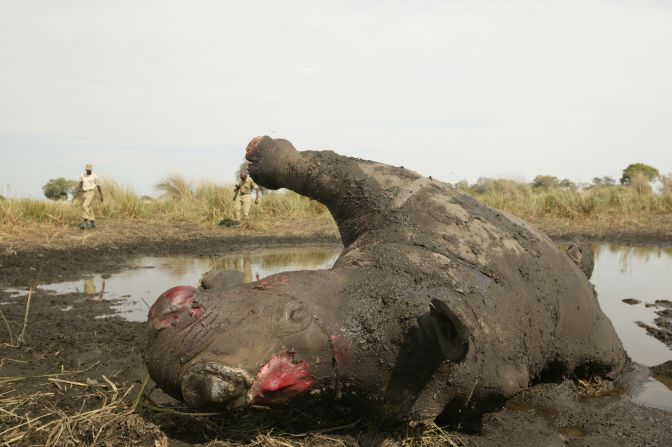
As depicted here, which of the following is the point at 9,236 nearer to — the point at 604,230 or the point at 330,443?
the point at 330,443

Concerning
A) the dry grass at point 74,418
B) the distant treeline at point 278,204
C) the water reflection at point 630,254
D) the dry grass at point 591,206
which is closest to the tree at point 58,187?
the distant treeline at point 278,204

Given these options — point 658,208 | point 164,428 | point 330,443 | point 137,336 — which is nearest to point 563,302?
point 330,443

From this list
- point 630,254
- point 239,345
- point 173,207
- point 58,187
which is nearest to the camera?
point 239,345

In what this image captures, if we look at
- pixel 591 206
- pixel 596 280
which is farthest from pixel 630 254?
pixel 591 206

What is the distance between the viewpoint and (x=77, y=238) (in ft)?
41.5

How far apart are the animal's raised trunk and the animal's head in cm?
110

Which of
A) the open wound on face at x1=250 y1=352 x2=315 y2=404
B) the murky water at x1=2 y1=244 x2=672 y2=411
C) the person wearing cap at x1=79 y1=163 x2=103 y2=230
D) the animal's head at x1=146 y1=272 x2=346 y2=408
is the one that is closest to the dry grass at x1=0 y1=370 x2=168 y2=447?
the animal's head at x1=146 y1=272 x2=346 y2=408

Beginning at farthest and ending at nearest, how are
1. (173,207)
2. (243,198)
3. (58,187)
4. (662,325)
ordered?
(58,187)
(173,207)
(243,198)
(662,325)

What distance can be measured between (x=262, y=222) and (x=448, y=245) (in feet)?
43.8

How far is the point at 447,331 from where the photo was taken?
2.78 metres

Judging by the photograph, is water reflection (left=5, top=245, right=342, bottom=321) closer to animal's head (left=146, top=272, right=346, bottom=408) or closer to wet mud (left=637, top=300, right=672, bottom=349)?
animal's head (left=146, top=272, right=346, bottom=408)

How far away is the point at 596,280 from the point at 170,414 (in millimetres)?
6761

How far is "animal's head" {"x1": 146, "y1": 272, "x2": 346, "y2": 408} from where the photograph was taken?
2.73m

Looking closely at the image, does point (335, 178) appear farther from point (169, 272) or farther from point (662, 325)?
point (169, 272)
